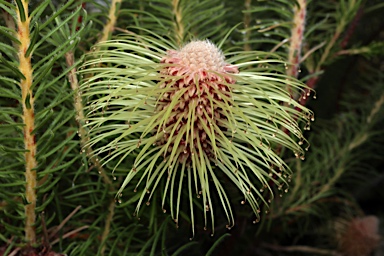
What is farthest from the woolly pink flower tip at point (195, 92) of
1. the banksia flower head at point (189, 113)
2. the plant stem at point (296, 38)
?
the plant stem at point (296, 38)

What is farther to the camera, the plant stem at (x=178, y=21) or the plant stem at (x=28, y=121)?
the plant stem at (x=178, y=21)

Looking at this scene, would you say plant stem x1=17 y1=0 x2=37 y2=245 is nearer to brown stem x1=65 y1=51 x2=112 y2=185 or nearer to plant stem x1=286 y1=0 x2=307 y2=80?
brown stem x1=65 y1=51 x2=112 y2=185

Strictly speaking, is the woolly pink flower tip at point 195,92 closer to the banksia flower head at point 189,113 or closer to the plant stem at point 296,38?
the banksia flower head at point 189,113

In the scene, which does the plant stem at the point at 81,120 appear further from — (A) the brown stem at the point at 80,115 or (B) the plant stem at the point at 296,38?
(B) the plant stem at the point at 296,38

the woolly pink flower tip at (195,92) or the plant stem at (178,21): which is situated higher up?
the plant stem at (178,21)

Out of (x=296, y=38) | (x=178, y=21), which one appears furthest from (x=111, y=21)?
(x=296, y=38)

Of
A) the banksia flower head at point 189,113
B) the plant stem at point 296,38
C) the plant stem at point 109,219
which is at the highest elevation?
the plant stem at point 296,38

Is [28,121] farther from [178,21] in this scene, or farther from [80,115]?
[178,21]
